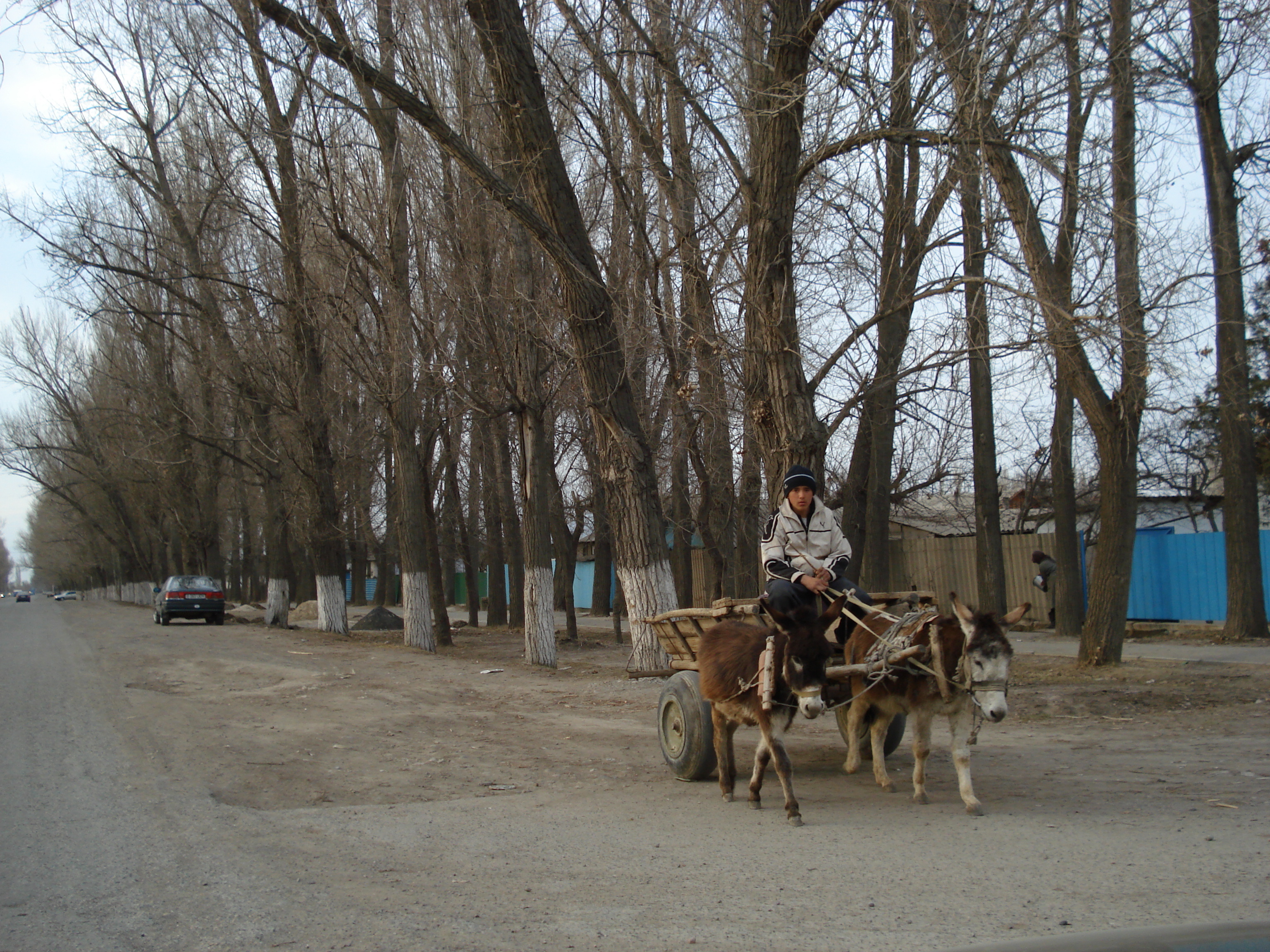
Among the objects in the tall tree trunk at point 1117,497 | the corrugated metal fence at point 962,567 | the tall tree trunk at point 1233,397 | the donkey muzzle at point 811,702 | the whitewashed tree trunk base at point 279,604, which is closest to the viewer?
the donkey muzzle at point 811,702

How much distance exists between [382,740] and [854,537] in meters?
11.3

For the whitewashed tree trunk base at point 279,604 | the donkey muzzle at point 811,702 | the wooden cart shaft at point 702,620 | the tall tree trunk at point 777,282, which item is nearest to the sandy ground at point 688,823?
the donkey muzzle at point 811,702

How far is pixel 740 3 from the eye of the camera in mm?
10992

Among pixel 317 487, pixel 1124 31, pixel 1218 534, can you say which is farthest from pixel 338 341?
pixel 1218 534

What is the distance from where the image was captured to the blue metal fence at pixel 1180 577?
74.9 ft

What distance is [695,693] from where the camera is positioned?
7617mm

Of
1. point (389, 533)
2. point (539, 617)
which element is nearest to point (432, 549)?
point (539, 617)

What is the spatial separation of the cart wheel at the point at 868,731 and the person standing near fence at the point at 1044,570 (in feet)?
50.6

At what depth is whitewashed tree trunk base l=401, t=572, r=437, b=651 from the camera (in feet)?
70.2

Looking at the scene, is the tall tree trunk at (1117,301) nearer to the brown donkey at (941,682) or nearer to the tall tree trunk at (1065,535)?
the brown donkey at (941,682)

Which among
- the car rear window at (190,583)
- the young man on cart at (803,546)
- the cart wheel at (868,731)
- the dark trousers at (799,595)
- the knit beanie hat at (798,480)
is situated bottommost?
the cart wheel at (868,731)

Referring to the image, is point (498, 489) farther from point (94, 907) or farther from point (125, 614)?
point (125, 614)

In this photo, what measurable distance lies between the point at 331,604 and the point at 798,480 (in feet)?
71.2

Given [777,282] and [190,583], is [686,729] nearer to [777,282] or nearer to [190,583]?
[777,282]
